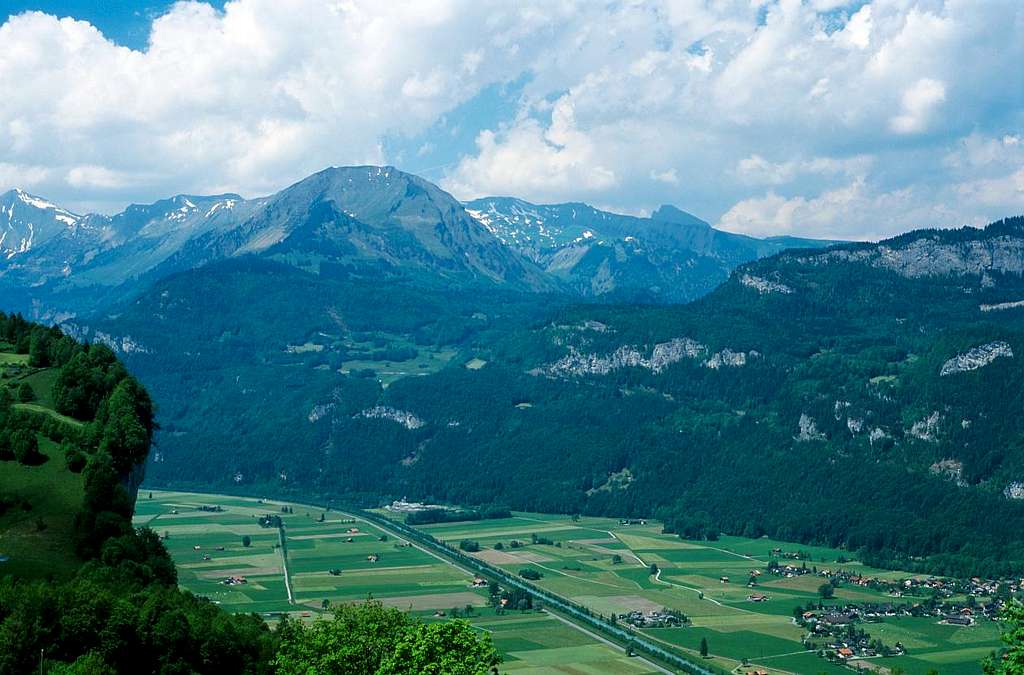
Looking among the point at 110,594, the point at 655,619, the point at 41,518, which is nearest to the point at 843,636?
the point at 655,619

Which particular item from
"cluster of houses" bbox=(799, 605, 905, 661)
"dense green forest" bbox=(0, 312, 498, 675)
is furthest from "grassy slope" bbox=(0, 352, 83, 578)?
"cluster of houses" bbox=(799, 605, 905, 661)

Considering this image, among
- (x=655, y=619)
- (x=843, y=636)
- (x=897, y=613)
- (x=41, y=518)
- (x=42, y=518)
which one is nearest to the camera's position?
(x=41, y=518)

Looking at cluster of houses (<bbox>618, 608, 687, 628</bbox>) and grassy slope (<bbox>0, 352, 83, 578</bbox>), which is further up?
grassy slope (<bbox>0, 352, 83, 578</bbox>)

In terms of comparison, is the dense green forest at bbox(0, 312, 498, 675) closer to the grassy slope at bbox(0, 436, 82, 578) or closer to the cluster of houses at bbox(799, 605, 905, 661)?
the grassy slope at bbox(0, 436, 82, 578)

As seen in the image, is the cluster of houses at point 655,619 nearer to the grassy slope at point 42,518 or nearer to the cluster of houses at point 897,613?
the cluster of houses at point 897,613

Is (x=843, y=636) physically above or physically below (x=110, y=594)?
below

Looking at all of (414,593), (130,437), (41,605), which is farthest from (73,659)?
(414,593)

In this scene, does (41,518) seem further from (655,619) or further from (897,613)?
(897,613)
